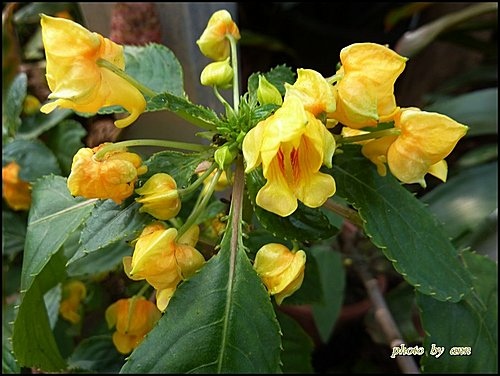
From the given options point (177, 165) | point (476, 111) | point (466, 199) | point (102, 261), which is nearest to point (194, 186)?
point (177, 165)

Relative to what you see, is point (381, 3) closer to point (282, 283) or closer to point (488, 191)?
point (488, 191)

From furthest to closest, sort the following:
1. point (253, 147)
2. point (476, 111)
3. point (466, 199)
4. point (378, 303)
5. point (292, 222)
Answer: point (476, 111), point (466, 199), point (378, 303), point (292, 222), point (253, 147)

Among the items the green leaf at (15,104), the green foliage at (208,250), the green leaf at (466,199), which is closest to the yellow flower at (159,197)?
the green foliage at (208,250)

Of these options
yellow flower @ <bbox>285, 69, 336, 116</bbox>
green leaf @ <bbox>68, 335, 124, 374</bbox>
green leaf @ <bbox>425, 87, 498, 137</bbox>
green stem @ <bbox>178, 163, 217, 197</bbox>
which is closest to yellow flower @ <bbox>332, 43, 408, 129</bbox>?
yellow flower @ <bbox>285, 69, 336, 116</bbox>

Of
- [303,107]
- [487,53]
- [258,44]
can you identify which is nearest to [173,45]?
[258,44]

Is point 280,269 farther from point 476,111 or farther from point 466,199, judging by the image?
point 476,111

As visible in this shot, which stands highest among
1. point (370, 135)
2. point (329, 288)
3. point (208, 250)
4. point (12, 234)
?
point (370, 135)

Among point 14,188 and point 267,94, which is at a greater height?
→ point 267,94
